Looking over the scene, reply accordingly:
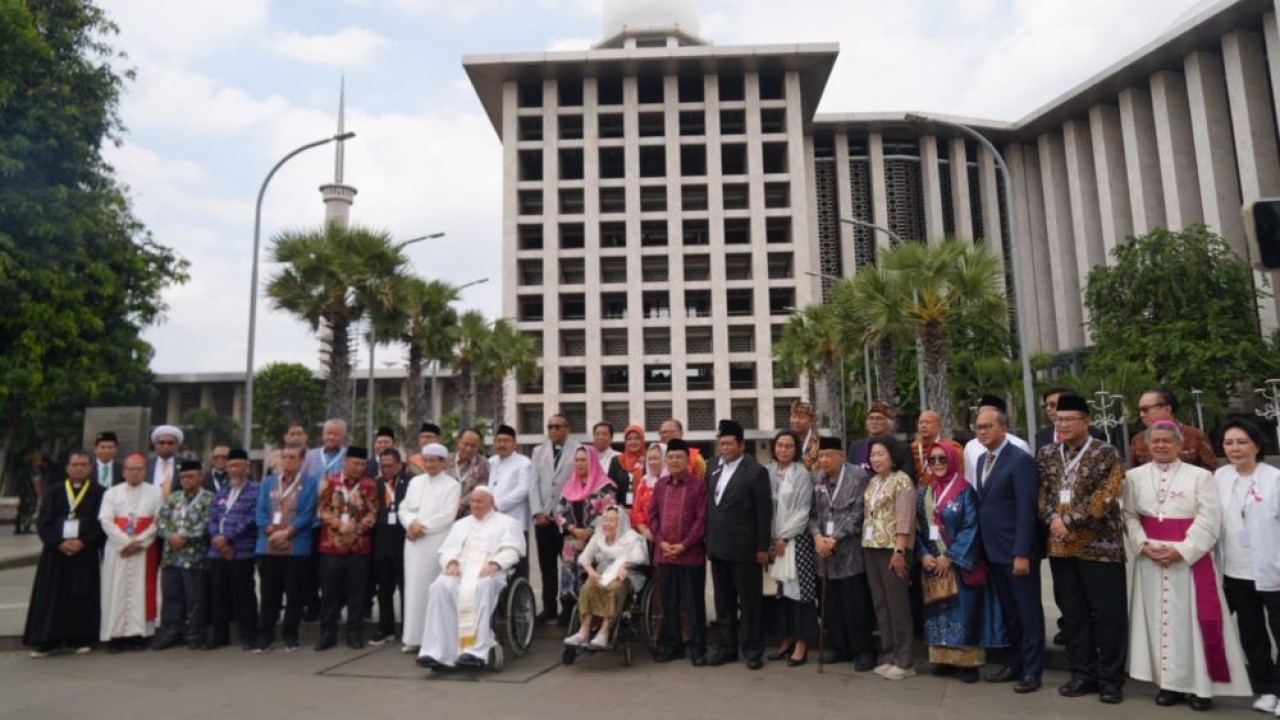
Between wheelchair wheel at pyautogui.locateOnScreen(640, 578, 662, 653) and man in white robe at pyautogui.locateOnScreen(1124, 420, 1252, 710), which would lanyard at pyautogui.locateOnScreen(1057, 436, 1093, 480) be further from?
wheelchair wheel at pyautogui.locateOnScreen(640, 578, 662, 653)

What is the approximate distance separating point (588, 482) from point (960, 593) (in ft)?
11.2

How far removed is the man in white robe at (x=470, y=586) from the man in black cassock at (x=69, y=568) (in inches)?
146

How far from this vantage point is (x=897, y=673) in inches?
254

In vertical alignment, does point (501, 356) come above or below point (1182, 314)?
below

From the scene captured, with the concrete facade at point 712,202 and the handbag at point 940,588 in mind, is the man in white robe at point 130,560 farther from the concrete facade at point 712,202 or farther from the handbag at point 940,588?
the concrete facade at point 712,202

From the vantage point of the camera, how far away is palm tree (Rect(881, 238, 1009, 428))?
726 inches

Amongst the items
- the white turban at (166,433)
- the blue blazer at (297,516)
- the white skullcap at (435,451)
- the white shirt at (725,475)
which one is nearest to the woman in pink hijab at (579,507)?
the white shirt at (725,475)

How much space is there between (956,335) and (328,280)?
33116mm

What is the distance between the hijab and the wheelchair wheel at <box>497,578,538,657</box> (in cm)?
91

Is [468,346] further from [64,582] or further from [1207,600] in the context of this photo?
[1207,600]

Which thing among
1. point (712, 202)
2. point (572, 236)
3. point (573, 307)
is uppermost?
point (712, 202)

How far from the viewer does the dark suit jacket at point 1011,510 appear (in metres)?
6.13

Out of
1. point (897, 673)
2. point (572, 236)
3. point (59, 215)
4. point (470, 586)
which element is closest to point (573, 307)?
point (572, 236)

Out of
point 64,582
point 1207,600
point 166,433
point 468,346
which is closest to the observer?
point 1207,600
